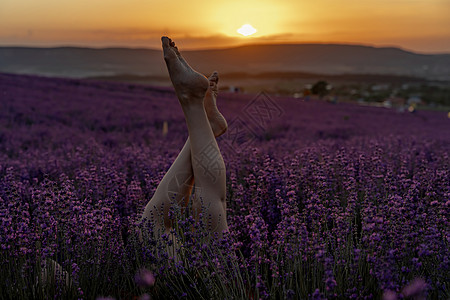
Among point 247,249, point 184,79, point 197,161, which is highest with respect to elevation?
point 184,79

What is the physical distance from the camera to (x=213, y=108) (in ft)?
9.47

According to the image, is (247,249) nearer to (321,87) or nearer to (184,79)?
(184,79)

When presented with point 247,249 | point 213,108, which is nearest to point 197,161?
point 213,108

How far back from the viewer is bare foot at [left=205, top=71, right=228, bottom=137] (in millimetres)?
2855

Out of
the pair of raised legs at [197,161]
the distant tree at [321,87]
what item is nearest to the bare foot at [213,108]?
the pair of raised legs at [197,161]

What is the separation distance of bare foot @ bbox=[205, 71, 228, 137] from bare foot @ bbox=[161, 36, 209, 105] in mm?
205

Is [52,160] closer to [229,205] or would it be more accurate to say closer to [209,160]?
[229,205]

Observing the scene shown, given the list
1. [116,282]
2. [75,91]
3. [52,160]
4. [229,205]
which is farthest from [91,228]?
[75,91]

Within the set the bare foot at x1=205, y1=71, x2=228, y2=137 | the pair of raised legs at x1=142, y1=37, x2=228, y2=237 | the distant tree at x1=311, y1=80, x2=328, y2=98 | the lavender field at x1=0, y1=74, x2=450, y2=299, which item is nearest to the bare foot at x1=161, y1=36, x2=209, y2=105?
the pair of raised legs at x1=142, y1=37, x2=228, y2=237

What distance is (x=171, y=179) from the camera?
8.98ft

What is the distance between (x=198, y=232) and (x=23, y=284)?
857 millimetres

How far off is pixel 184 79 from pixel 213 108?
14.3 inches

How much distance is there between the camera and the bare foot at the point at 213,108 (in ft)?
9.37

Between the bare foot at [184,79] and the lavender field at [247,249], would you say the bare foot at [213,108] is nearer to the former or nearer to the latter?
the bare foot at [184,79]
